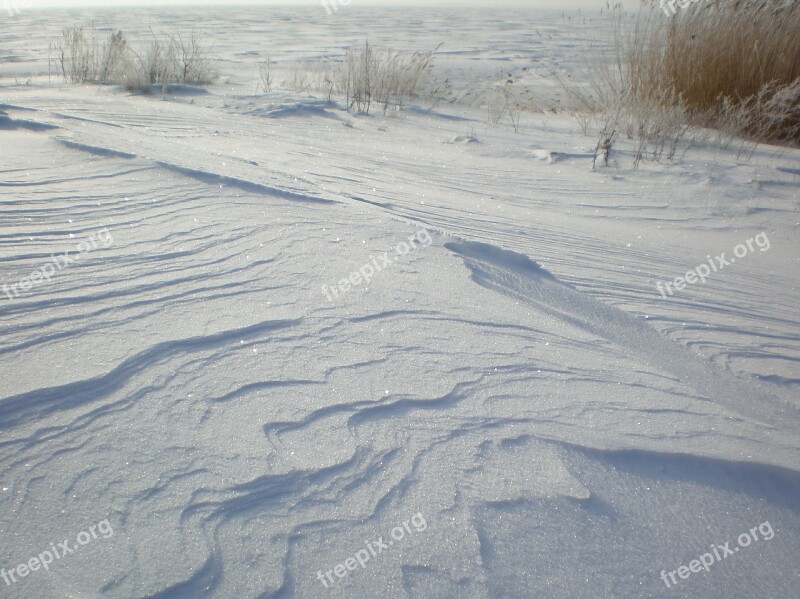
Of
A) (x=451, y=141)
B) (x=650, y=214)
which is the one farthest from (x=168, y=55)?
(x=650, y=214)

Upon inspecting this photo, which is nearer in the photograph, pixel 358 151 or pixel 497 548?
pixel 497 548

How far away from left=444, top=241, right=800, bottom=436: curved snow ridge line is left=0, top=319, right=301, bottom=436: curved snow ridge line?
95cm

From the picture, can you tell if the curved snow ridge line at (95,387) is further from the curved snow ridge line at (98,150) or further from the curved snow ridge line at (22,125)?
the curved snow ridge line at (22,125)

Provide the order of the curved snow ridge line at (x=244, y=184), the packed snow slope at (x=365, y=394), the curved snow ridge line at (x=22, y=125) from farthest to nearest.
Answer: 1. the curved snow ridge line at (x=22, y=125)
2. the curved snow ridge line at (x=244, y=184)
3. the packed snow slope at (x=365, y=394)

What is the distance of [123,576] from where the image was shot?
0.87 meters

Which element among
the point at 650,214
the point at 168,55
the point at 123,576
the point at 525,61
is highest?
the point at 525,61

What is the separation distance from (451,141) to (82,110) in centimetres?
286

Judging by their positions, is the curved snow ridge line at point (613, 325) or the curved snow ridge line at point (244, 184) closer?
the curved snow ridge line at point (613, 325)

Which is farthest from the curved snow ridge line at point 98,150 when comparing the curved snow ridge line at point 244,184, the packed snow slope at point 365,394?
the curved snow ridge line at point 244,184

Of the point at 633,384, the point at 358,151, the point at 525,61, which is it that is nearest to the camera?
the point at 633,384

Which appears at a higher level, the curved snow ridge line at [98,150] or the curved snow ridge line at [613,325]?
the curved snow ridge line at [98,150]

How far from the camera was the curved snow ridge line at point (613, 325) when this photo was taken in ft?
4.83

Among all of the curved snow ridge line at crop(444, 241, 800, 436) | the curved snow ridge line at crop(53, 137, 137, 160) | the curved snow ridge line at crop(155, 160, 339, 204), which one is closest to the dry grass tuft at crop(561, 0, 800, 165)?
→ the curved snow ridge line at crop(444, 241, 800, 436)

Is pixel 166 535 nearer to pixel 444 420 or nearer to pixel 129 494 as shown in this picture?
pixel 129 494
